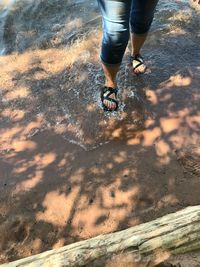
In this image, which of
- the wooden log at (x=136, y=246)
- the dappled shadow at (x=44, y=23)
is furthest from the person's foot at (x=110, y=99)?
the wooden log at (x=136, y=246)

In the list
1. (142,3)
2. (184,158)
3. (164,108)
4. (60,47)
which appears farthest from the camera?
(60,47)

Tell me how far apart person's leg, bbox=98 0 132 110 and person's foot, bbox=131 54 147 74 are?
1.78ft

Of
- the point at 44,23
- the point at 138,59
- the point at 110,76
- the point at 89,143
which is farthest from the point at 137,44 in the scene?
the point at 44,23

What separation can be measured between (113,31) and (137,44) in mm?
813

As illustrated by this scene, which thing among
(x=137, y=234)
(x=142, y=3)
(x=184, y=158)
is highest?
(x=142, y=3)

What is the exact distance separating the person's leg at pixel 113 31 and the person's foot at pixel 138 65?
1.78 ft

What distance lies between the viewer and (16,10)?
5.28m

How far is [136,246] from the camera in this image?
2.18 meters

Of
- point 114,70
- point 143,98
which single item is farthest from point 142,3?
point 143,98

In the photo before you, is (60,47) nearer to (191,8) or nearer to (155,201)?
(191,8)

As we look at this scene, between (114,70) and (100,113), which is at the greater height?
(114,70)

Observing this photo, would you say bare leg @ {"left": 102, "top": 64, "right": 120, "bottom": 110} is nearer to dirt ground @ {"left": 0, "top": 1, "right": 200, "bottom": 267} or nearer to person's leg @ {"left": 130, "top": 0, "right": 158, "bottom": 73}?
dirt ground @ {"left": 0, "top": 1, "right": 200, "bottom": 267}

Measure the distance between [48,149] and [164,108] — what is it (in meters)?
1.10

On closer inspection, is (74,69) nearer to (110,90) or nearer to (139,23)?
(110,90)
